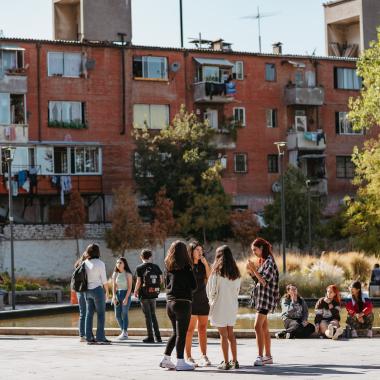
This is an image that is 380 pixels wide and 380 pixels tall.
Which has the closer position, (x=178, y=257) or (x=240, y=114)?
(x=178, y=257)

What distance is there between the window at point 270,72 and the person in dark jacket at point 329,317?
149 ft

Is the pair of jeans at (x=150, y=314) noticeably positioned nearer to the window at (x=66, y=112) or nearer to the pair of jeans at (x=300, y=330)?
the pair of jeans at (x=300, y=330)

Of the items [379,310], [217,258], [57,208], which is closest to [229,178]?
[57,208]

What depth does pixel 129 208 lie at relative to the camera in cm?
5678

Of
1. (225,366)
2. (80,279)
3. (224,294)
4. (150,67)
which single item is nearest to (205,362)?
(225,366)

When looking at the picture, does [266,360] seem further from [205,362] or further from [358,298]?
[358,298]

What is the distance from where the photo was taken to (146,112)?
207ft

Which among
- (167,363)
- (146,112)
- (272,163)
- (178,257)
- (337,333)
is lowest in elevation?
(337,333)

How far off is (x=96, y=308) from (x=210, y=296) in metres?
5.31

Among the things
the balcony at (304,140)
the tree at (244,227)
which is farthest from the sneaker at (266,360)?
the balcony at (304,140)

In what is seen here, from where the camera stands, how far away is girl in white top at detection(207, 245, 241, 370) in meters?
16.3

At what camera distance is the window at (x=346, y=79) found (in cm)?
6969

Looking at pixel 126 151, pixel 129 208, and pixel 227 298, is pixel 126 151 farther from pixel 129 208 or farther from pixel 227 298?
pixel 227 298

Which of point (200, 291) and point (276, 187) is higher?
point (276, 187)
